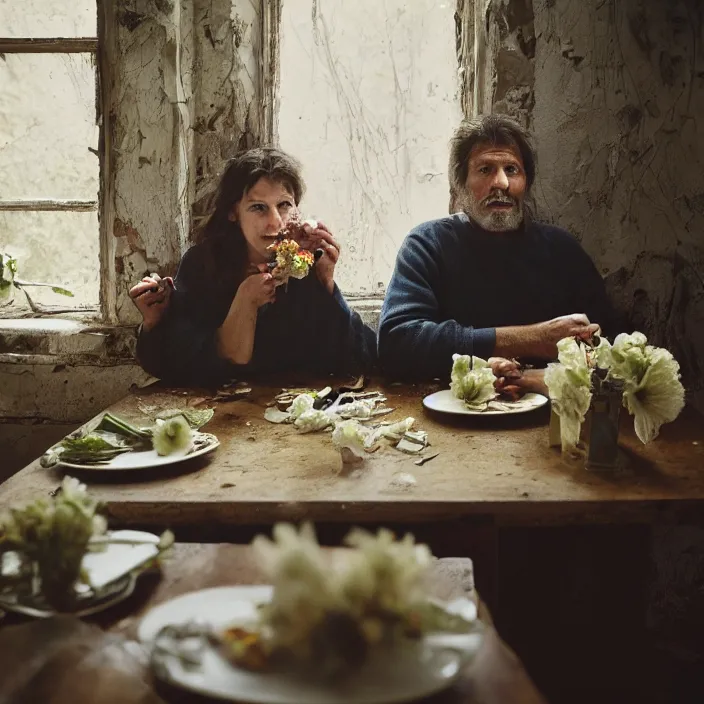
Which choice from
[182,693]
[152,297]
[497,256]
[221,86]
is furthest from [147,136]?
[182,693]

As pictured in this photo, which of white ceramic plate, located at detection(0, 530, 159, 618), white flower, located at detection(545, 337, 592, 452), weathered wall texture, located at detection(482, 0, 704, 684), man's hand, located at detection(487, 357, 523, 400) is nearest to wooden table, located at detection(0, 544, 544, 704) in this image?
white ceramic plate, located at detection(0, 530, 159, 618)

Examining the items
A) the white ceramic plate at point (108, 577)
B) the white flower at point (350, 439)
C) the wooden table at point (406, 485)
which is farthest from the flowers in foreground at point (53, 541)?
the white flower at point (350, 439)

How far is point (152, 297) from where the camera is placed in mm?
2590

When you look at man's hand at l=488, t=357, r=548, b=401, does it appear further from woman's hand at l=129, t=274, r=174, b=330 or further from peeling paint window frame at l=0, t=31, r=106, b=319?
peeling paint window frame at l=0, t=31, r=106, b=319

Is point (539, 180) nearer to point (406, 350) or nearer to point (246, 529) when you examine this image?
point (406, 350)

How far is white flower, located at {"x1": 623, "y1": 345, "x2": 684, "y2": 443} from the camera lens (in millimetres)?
1608

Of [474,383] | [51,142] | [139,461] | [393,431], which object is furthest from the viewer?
[51,142]

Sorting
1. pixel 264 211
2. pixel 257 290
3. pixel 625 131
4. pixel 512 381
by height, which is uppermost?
pixel 625 131

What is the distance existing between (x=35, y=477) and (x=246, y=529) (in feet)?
1.63

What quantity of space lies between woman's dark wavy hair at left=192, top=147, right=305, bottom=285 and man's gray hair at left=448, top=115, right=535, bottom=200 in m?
0.63

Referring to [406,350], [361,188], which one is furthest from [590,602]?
[361,188]

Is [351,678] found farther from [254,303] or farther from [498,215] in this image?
[498,215]

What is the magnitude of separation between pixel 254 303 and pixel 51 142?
4.08 ft

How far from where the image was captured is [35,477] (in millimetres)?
1637
